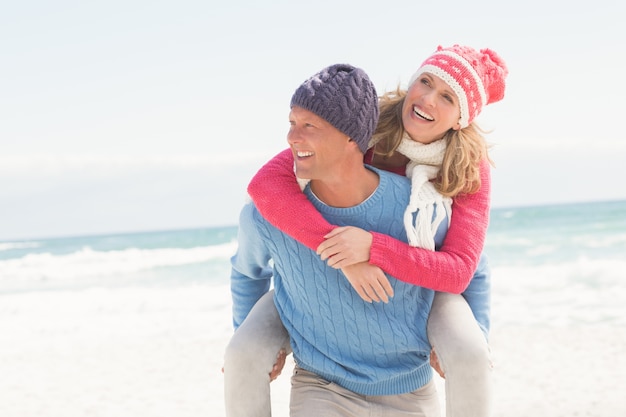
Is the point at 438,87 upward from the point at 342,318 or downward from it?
upward

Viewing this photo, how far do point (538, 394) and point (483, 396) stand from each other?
3.66 m

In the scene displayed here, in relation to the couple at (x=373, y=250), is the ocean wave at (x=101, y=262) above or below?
below

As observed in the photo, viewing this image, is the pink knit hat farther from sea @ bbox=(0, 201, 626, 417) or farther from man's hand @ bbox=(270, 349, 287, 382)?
sea @ bbox=(0, 201, 626, 417)

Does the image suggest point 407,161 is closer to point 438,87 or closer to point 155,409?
point 438,87

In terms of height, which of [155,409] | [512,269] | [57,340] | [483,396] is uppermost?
[483,396]

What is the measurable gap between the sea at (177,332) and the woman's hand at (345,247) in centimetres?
346

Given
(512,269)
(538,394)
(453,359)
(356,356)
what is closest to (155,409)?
(538,394)

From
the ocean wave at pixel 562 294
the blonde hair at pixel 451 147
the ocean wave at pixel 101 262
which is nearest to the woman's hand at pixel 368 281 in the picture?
the blonde hair at pixel 451 147

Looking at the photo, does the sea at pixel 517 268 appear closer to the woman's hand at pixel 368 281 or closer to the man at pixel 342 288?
the man at pixel 342 288

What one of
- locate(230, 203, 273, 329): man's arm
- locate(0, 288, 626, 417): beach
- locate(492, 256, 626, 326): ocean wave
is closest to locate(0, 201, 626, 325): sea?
locate(492, 256, 626, 326): ocean wave

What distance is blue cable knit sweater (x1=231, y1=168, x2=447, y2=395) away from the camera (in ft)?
8.58

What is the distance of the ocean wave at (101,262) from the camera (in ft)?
63.9

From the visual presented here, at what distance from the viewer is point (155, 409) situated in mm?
5816

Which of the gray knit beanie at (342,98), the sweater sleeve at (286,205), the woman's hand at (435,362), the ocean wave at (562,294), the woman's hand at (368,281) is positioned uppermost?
the gray knit beanie at (342,98)
